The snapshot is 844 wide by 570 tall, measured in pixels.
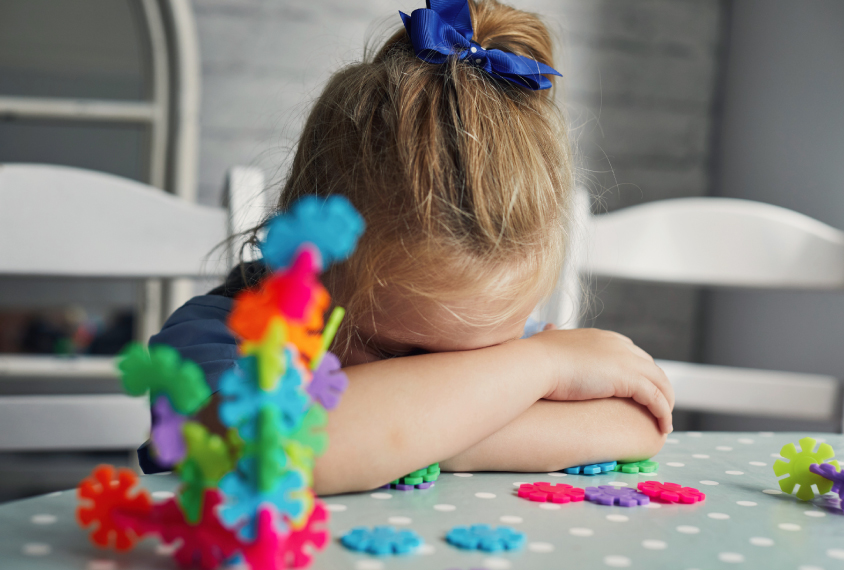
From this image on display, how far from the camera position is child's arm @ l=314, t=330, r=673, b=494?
0.37 metres

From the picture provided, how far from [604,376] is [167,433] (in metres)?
0.34

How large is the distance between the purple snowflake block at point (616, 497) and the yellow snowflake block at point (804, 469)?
0.08 metres

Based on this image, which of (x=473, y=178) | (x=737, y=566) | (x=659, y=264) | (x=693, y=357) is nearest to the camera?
(x=737, y=566)

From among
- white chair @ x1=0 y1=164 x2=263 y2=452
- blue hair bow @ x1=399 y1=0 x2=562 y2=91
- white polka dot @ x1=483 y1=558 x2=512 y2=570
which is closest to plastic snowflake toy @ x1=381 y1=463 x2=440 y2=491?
white polka dot @ x1=483 y1=558 x2=512 y2=570

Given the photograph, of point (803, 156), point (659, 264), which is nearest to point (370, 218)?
point (659, 264)

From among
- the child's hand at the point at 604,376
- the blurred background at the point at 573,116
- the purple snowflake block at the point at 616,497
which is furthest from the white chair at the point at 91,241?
the purple snowflake block at the point at 616,497

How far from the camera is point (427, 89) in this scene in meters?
0.48

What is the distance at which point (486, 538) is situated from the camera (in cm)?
29

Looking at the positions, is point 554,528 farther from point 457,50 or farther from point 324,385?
point 457,50

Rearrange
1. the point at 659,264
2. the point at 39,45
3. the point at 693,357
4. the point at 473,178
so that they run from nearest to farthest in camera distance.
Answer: the point at 473,178 → the point at 659,264 → the point at 39,45 → the point at 693,357

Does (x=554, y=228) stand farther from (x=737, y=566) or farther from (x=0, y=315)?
(x=0, y=315)

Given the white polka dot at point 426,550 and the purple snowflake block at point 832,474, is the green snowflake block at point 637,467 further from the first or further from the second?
the white polka dot at point 426,550

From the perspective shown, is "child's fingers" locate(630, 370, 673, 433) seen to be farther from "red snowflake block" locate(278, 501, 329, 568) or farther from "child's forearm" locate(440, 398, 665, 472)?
"red snowflake block" locate(278, 501, 329, 568)

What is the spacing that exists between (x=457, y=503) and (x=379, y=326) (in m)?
0.15
